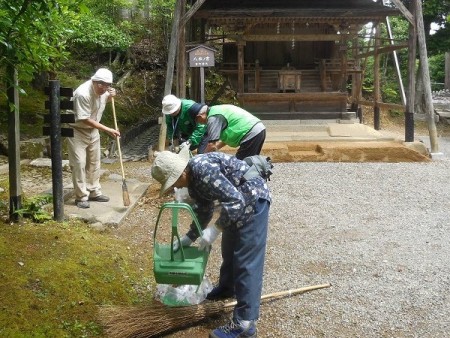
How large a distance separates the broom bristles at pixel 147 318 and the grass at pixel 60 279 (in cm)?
15

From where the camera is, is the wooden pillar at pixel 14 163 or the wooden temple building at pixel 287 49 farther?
the wooden temple building at pixel 287 49

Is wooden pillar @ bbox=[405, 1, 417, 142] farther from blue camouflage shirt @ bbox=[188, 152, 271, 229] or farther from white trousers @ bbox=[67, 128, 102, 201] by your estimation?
blue camouflage shirt @ bbox=[188, 152, 271, 229]

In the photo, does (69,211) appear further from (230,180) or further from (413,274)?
(413,274)

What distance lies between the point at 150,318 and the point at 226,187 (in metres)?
1.14

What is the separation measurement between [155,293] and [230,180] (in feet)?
4.63

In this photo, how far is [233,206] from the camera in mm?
3094

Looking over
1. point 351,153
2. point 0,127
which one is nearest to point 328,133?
point 351,153

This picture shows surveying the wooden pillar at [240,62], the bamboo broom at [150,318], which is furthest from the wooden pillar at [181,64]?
the bamboo broom at [150,318]

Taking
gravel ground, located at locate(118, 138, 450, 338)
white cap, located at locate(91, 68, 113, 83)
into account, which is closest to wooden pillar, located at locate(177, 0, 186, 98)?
gravel ground, located at locate(118, 138, 450, 338)

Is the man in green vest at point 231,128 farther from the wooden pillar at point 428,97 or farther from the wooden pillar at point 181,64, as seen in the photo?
the wooden pillar at point 428,97

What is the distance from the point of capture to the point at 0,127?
9.66 meters

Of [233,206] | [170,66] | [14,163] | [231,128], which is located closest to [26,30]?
[14,163]

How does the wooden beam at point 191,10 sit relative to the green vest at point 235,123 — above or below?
above

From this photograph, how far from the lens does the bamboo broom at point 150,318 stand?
3413 mm
